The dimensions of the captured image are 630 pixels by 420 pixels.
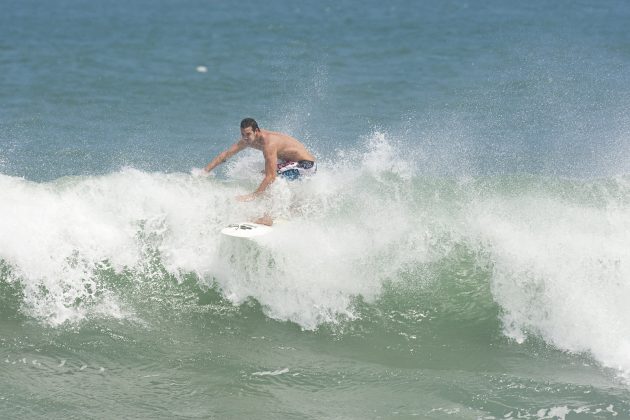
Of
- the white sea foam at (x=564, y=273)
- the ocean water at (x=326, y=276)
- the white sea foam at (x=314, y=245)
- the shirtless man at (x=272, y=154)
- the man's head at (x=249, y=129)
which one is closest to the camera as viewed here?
the ocean water at (x=326, y=276)

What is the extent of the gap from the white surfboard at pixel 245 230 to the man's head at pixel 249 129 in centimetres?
94

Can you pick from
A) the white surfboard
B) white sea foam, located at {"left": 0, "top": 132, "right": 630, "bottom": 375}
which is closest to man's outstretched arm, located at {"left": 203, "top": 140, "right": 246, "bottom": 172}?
white sea foam, located at {"left": 0, "top": 132, "right": 630, "bottom": 375}

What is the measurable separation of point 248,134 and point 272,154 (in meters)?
0.37

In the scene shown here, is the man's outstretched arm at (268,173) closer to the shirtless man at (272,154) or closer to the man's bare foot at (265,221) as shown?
the shirtless man at (272,154)

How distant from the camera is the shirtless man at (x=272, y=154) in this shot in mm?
9031

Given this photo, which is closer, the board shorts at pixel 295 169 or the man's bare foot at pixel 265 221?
the man's bare foot at pixel 265 221

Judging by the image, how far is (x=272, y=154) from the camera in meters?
9.16

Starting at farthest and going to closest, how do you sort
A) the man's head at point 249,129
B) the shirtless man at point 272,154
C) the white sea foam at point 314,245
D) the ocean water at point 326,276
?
the shirtless man at point 272,154
the man's head at point 249,129
the white sea foam at point 314,245
the ocean water at point 326,276

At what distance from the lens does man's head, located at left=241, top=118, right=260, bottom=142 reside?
8.91 m

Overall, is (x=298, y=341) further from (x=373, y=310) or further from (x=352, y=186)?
(x=352, y=186)

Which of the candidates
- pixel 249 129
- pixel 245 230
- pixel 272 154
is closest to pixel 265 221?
pixel 245 230

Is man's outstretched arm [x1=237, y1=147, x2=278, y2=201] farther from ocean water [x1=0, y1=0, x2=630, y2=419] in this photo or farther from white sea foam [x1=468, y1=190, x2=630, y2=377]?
white sea foam [x1=468, y1=190, x2=630, y2=377]

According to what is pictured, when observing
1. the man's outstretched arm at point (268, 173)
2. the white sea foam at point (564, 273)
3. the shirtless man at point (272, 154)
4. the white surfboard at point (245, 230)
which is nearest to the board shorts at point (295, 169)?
the shirtless man at point (272, 154)

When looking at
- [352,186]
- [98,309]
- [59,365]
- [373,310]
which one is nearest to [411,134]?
[352,186]
